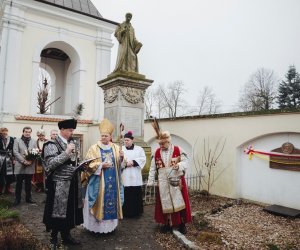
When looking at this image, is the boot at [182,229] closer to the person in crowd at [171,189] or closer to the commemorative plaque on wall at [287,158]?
the person in crowd at [171,189]

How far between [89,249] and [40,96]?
1403 cm

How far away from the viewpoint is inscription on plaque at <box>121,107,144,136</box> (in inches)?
291

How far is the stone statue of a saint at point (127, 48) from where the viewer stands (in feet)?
25.4

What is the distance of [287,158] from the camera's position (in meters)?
6.76

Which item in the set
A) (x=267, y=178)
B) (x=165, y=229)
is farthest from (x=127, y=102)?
(x=267, y=178)

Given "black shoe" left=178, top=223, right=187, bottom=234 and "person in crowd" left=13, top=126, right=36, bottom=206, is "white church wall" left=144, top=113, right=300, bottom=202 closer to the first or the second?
"black shoe" left=178, top=223, right=187, bottom=234

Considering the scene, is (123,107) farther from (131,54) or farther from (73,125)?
(73,125)

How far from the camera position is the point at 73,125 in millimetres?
4047

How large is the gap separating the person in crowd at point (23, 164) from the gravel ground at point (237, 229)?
12.1ft

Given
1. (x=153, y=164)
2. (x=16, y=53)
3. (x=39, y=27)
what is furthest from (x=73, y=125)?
(x=39, y=27)

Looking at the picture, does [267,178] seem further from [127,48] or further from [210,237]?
[127,48]

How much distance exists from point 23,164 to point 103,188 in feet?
9.78

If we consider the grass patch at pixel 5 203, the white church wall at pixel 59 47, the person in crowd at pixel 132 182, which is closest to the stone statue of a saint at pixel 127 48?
the person in crowd at pixel 132 182

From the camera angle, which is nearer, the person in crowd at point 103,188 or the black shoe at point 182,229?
the person in crowd at point 103,188
